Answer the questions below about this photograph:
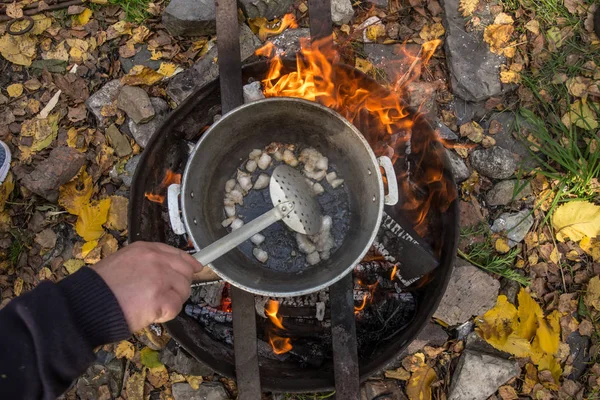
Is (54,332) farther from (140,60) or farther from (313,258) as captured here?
(140,60)

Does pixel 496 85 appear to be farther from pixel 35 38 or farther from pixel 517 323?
pixel 35 38

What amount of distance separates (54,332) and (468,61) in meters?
2.13

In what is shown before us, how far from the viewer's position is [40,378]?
48.3 inches

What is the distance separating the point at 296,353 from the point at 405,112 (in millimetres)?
1141

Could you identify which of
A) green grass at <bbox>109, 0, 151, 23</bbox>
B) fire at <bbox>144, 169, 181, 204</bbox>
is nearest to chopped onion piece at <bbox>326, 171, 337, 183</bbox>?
fire at <bbox>144, 169, 181, 204</bbox>

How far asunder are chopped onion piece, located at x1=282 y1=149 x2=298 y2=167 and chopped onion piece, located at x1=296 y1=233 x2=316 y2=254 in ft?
1.03

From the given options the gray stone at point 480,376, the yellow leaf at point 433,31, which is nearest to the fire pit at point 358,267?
the gray stone at point 480,376

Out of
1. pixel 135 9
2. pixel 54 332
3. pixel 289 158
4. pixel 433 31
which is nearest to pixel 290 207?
pixel 289 158

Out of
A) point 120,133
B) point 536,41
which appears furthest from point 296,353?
point 536,41

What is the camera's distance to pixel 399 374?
229 centimetres

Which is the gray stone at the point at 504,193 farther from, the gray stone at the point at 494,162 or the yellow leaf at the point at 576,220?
the yellow leaf at the point at 576,220

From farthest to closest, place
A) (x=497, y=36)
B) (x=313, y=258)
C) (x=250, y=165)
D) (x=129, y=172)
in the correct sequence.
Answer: (x=497, y=36)
(x=129, y=172)
(x=250, y=165)
(x=313, y=258)

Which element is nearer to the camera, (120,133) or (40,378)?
(40,378)

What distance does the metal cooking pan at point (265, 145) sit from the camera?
1857mm
